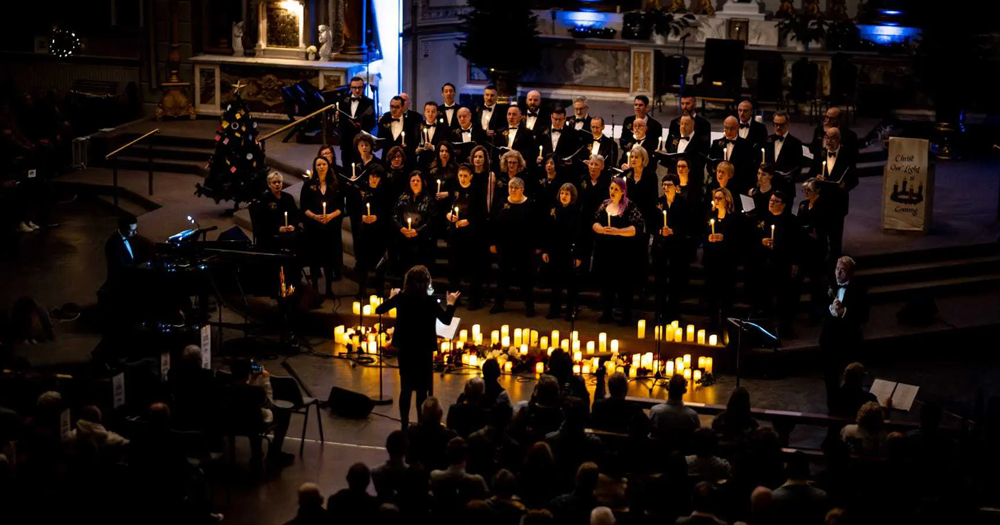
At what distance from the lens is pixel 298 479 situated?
947 cm

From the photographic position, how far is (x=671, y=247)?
40.8 ft

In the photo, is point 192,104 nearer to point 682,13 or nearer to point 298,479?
point 682,13

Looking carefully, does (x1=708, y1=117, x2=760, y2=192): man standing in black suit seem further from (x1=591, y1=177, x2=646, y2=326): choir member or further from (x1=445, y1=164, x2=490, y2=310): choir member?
(x1=445, y1=164, x2=490, y2=310): choir member

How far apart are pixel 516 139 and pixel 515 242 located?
175cm

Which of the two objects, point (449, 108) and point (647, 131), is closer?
point (647, 131)

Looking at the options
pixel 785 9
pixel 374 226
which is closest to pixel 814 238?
pixel 374 226

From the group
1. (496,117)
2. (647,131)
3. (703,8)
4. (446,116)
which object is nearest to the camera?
(647,131)

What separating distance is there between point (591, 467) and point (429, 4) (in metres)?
14.5

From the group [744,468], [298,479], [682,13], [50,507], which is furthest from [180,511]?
[682,13]

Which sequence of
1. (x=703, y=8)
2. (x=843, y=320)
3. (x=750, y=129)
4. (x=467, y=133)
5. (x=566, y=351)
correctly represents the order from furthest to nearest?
(x=703, y=8), (x=467, y=133), (x=750, y=129), (x=566, y=351), (x=843, y=320)

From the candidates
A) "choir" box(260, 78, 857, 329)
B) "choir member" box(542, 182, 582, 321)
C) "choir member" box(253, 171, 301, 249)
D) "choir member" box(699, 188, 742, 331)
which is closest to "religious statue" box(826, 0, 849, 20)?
"choir" box(260, 78, 857, 329)

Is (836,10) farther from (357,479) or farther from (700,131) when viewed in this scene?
(357,479)

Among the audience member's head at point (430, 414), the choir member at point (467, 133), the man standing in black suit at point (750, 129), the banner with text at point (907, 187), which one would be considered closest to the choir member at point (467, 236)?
the choir member at point (467, 133)

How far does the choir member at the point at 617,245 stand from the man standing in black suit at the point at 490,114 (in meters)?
2.51
